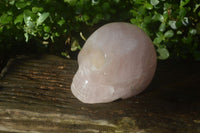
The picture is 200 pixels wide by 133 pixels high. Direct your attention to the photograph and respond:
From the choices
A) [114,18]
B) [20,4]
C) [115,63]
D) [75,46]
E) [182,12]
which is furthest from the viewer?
[75,46]

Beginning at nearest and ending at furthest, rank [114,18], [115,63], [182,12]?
[115,63] < [182,12] < [114,18]

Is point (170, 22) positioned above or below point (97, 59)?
above

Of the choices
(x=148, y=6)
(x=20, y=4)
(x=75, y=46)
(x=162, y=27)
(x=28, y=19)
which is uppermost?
(x=148, y=6)

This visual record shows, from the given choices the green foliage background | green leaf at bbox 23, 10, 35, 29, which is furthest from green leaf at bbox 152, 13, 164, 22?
green leaf at bbox 23, 10, 35, 29

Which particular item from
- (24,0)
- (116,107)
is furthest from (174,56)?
(24,0)

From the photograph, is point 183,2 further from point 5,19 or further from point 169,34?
point 5,19

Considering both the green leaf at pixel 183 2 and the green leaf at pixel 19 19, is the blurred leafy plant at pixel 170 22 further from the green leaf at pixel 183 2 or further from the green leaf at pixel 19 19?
the green leaf at pixel 19 19

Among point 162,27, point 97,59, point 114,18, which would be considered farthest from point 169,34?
point 97,59

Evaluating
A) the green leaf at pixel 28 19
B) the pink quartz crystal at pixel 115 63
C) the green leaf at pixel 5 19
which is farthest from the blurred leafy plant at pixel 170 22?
the green leaf at pixel 5 19
